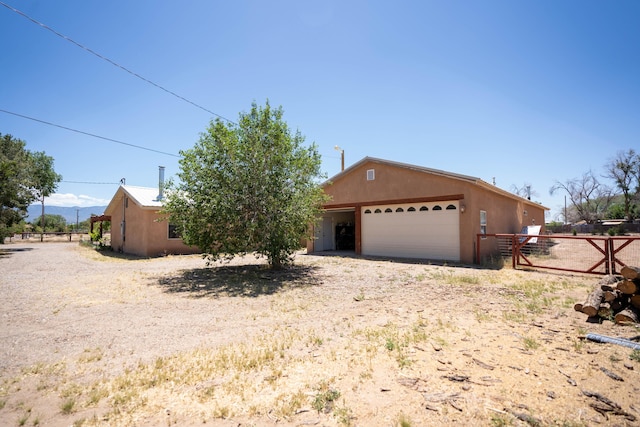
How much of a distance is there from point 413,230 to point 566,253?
21.3 ft

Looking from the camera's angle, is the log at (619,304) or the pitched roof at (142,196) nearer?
the log at (619,304)

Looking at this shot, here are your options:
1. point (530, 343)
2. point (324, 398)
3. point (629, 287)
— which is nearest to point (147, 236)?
point (324, 398)

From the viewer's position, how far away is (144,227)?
17906 millimetres

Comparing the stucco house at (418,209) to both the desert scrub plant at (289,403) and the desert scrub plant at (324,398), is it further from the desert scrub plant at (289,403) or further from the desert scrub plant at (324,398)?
the desert scrub plant at (289,403)

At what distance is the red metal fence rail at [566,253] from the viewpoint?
9.37 m

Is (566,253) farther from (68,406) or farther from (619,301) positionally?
(68,406)

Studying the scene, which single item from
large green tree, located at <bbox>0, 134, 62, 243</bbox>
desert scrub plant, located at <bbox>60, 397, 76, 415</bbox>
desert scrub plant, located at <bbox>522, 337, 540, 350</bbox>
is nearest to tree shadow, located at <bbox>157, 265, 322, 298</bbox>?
desert scrub plant, located at <bbox>60, 397, 76, 415</bbox>

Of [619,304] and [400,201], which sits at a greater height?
[400,201]

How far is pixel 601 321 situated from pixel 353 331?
4147 millimetres

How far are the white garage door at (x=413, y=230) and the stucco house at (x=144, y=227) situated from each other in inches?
374

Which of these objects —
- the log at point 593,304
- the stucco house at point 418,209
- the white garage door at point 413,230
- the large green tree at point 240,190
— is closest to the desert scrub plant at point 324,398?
the log at point 593,304

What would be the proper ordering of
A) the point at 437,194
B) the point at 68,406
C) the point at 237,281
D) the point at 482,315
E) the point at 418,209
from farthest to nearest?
the point at 418,209 → the point at 437,194 → the point at 237,281 → the point at 482,315 → the point at 68,406

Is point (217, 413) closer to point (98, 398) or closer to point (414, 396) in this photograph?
point (98, 398)

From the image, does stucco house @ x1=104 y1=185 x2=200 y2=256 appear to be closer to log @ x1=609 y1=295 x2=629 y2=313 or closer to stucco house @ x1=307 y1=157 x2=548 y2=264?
stucco house @ x1=307 y1=157 x2=548 y2=264
